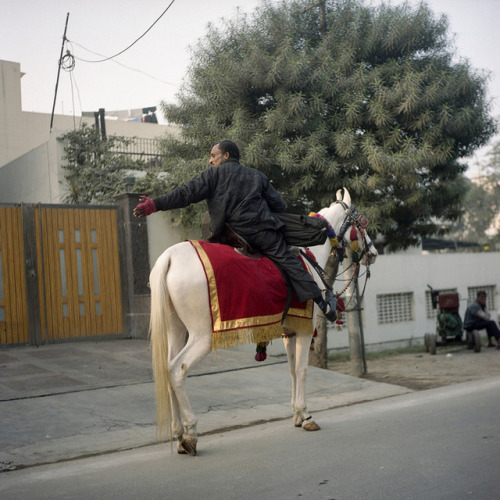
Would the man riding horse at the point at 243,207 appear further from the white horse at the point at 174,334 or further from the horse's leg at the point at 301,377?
the horse's leg at the point at 301,377

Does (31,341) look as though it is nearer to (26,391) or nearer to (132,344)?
(132,344)

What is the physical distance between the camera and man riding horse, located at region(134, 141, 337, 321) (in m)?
5.76

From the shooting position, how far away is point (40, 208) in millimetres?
11312

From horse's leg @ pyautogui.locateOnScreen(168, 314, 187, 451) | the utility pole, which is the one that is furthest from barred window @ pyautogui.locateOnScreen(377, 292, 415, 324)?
horse's leg @ pyautogui.locateOnScreen(168, 314, 187, 451)

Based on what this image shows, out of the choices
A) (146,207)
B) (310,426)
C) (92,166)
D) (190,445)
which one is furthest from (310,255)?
(92,166)

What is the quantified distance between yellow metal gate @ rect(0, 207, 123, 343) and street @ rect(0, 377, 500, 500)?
19.0 feet

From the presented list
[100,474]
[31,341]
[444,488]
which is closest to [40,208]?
[31,341]

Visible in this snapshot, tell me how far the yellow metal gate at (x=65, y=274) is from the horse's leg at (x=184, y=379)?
637cm

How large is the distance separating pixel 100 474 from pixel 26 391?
3.17 meters

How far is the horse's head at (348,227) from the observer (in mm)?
7139

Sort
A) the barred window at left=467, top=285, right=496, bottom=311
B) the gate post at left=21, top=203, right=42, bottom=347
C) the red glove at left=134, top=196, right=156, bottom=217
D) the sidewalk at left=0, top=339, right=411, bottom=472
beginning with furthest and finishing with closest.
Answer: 1. the barred window at left=467, top=285, right=496, bottom=311
2. the gate post at left=21, top=203, right=42, bottom=347
3. the sidewalk at left=0, top=339, right=411, bottom=472
4. the red glove at left=134, top=196, right=156, bottom=217

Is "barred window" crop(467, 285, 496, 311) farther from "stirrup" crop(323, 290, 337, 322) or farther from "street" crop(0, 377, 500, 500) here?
"stirrup" crop(323, 290, 337, 322)

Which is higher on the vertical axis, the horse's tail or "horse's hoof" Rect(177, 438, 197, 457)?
Result: the horse's tail

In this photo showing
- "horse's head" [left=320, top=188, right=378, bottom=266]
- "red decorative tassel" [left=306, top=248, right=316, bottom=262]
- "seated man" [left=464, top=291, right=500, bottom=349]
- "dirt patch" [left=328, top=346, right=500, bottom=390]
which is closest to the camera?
"red decorative tassel" [left=306, top=248, right=316, bottom=262]
